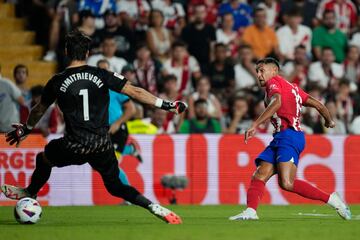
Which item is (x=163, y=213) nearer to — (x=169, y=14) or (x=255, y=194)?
(x=255, y=194)

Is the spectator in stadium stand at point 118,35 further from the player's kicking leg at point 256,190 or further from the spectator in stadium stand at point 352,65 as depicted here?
the player's kicking leg at point 256,190

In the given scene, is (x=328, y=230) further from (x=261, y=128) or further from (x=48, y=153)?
(x=261, y=128)

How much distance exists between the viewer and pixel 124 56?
20656 mm

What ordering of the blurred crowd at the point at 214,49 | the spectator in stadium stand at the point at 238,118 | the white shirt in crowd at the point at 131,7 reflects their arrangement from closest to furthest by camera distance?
the spectator in stadium stand at the point at 238,118 < the blurred crowd at the point at 214,49 < the white shirt in crowd at the point at 131,7

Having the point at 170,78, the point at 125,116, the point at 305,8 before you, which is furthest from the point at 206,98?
the point at 305,8

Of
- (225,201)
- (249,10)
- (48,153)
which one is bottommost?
(225,201)

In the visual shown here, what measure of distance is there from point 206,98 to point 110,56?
6.33 feet

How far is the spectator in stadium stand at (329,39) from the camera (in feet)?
71.5

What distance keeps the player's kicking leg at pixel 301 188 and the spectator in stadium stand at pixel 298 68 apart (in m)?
8.16

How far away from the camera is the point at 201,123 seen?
19172 millimetres

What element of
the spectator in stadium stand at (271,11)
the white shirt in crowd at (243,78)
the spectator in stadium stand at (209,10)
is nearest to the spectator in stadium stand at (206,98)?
the white shirt in crowd at (243,78)

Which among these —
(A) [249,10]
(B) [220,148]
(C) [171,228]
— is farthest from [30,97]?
(C) [171,228]

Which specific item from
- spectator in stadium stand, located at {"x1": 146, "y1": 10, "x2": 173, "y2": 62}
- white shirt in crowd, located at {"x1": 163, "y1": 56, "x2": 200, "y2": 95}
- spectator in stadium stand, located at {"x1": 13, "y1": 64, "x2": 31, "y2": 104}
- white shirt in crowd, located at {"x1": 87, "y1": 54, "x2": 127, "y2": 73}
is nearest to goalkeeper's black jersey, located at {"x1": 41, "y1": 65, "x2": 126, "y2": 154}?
spectator in stadium stand, located at {"x1": 13, "y1": 64, "x2": 31, "y2": 104}

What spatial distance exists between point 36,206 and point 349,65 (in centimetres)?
1091
